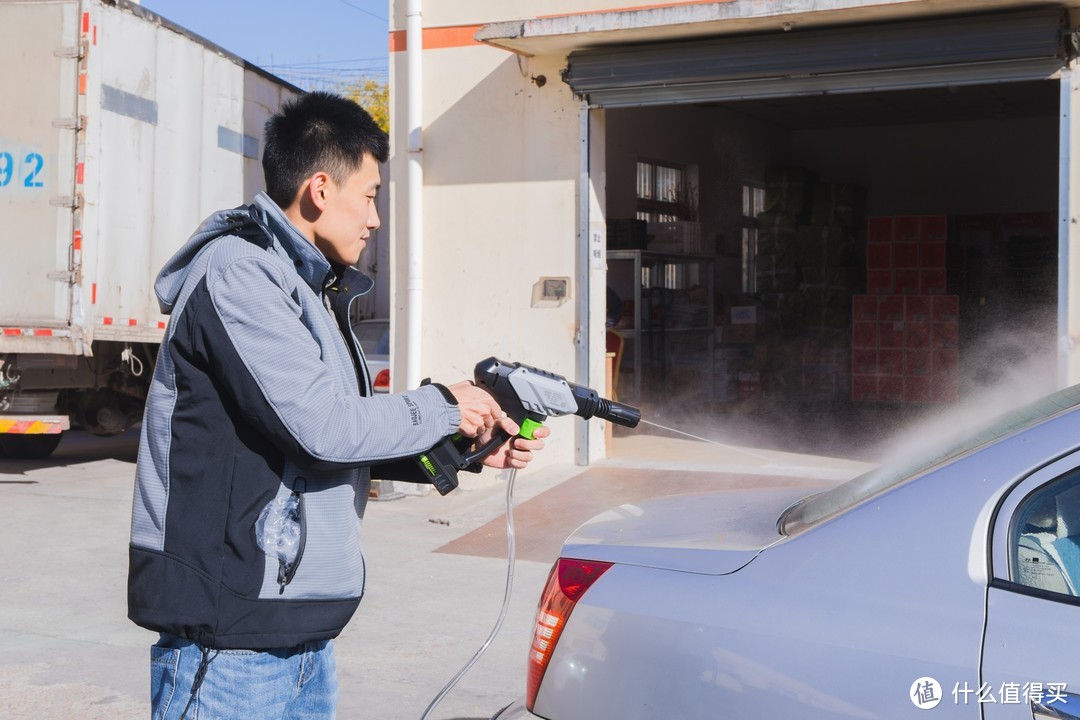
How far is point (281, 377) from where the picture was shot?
2.18 meters

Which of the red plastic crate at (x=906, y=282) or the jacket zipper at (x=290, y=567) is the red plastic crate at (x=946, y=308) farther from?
the jacket zipper at (x=290, y=567)

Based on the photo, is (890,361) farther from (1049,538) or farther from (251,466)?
(251,466)

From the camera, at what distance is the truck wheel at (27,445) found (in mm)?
12180

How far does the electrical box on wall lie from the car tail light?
7198mm

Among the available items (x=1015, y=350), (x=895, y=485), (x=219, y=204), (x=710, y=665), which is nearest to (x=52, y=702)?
(x=710, y=665)

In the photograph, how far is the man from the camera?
221cm

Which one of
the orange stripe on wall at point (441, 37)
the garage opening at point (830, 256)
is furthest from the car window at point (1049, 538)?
the garage opening at point (830, 256)

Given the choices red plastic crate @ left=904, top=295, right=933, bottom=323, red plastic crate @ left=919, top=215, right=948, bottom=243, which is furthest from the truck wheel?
red plastic crate @ left=919, top=215, right=948, bottom=243

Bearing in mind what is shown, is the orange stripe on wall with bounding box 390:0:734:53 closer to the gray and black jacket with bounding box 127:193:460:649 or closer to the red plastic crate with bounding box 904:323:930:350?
the gray and black jacket with bounding box 127:193:460:649

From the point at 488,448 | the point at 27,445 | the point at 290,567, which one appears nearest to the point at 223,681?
the point at 290,567

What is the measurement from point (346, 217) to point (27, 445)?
10998 mm

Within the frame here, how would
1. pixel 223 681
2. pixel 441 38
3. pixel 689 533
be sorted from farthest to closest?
pixel 441 38 < pixel 689 533 < pixel 223 681

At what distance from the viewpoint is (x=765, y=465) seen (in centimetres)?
1002

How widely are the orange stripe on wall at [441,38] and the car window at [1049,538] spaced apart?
8.46m
